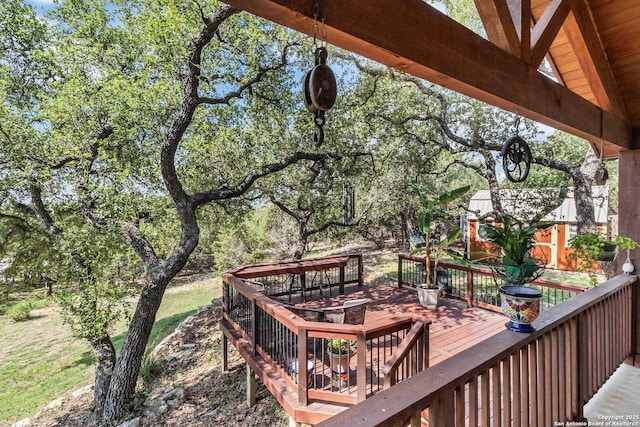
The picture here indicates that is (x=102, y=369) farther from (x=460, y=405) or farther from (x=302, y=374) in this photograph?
(x=460, y=405)

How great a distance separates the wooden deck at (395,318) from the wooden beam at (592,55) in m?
3.25

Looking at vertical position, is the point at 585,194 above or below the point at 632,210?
above

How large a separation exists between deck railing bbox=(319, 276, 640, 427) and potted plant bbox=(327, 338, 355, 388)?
1632 mm

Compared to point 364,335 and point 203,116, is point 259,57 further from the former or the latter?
point 364,335

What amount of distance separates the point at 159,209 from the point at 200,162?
1262 millimetres

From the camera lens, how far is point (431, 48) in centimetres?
164

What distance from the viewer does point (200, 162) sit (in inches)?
247

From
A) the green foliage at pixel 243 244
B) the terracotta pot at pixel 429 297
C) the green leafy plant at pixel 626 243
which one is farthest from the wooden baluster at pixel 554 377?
the green foliage at pixel 243 244

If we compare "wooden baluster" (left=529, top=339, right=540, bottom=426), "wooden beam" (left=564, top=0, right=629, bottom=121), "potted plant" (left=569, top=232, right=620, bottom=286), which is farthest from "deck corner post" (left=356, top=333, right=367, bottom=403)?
"wooden beam" (left=564, top=0, right=629, bottom=121)

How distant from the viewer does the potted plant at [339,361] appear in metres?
3.39

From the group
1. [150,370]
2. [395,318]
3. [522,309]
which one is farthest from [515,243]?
[150,370]

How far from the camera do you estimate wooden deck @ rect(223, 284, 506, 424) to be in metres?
3.19

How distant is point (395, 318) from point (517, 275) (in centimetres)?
346

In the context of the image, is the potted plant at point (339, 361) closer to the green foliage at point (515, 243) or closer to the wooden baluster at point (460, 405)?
the green foliage at point (515, 243)
